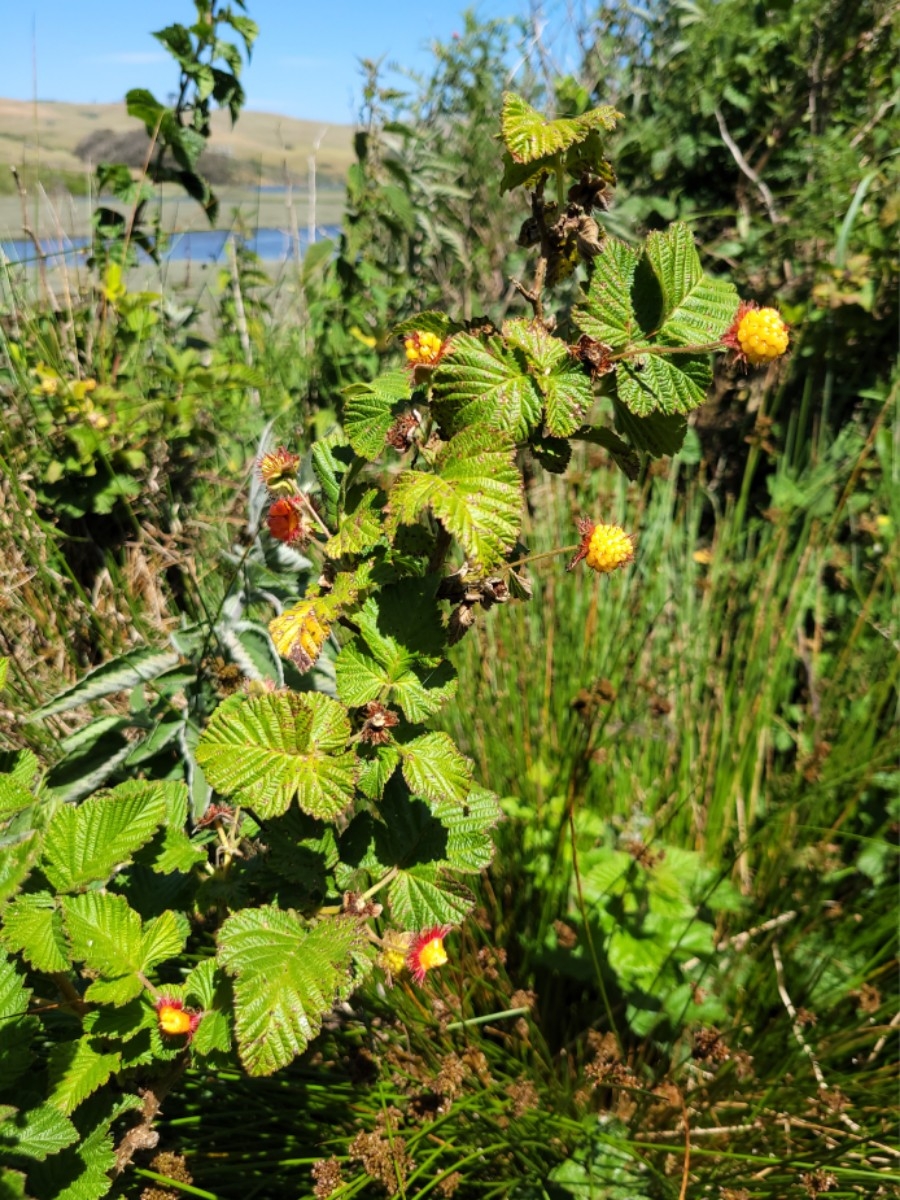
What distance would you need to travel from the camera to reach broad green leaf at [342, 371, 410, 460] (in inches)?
30.5

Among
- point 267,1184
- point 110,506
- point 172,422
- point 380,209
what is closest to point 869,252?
→ point 380,209

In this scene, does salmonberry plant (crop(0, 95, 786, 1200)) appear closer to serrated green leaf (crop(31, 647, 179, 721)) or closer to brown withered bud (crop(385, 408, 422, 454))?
brown withered bud (crop(385, 408, 422, 454))

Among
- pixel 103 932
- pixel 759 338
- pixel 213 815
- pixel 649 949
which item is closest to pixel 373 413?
pixel 759 338

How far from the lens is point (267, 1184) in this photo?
1.07 meters

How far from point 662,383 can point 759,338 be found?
0.30 feet

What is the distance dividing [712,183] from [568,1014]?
2.90m

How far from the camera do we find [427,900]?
2.70 ft

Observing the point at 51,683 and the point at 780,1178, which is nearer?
the point at 780,1178

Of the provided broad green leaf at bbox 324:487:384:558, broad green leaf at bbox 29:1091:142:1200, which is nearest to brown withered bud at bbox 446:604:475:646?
broad green leaf at bbox 324:487:384:558

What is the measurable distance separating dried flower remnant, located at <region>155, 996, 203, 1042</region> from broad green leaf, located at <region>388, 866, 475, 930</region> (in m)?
0.22

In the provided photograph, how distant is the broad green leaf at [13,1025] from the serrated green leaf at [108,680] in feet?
1.30

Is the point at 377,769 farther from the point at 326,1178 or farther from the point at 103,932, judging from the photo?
the point at 326,1178

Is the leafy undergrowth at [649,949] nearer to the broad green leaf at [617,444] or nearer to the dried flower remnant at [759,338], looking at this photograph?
the broad green leaf at [617,444]

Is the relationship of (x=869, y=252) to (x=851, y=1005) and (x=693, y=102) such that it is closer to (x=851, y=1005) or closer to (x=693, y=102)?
(x=693, y=102)
